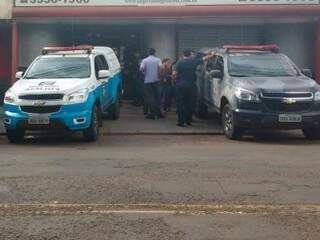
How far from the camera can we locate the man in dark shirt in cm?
1489

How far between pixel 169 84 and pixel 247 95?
5.41 metres

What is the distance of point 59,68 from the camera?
13.6m

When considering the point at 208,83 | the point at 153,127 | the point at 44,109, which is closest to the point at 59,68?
the point at 44,109

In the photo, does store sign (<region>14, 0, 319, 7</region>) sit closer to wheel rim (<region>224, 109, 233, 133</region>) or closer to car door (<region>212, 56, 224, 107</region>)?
car door (<region>212, 56, 224, 107</region>)

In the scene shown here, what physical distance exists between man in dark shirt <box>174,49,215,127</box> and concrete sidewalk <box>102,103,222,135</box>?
1.51ft

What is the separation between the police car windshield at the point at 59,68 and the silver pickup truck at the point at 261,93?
274 cm

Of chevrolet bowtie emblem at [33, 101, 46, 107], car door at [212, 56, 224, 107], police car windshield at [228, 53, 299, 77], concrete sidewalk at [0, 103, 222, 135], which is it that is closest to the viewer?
chevrolet bowtie emblem at [33, 101, 46, 107]

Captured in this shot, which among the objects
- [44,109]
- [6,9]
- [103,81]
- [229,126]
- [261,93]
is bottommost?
[229,126]

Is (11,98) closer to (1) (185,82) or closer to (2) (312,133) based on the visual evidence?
(1) (185,82)

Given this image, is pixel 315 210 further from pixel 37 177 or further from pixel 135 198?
pixel 37 177

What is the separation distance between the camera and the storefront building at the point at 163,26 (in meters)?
18.3

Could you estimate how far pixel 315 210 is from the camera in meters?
6.99

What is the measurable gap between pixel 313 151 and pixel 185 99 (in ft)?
13.8

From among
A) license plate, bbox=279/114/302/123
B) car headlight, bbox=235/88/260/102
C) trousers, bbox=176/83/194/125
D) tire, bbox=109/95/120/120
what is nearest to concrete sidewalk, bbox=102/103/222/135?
tire, bbox=109/95/120/120
